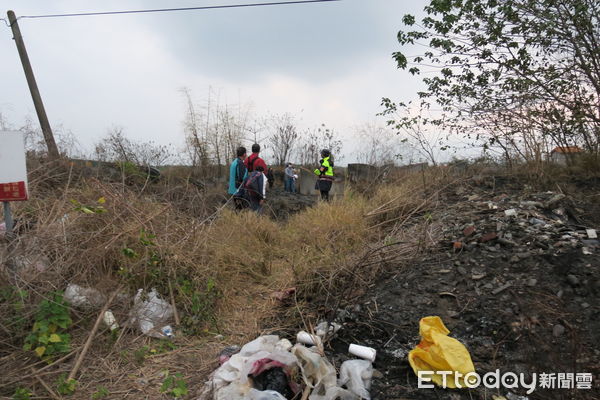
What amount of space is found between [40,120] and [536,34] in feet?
31.3

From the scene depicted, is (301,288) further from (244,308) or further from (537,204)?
(537,204)

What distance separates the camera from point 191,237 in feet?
12.3

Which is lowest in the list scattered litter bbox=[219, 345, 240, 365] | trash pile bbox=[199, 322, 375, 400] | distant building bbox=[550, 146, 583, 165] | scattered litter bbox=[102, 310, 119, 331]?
scattered litter bbox=[219, 345, 240, 365]

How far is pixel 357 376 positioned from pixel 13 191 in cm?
280

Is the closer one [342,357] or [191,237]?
[342,357]

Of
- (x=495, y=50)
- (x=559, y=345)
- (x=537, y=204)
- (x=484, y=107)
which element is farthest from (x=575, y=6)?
(x=559, y=345)

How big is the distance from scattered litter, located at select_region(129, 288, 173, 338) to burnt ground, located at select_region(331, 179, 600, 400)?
1.43 m

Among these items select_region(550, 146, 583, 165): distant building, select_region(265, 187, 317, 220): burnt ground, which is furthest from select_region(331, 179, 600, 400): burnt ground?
select_region(265, 187, 317, 220): burnt ground

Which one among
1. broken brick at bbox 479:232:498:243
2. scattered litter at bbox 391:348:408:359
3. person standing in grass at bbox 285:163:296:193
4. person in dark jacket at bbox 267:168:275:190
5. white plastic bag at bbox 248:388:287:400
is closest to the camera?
white plastic bag at bbox 248:388:287:400

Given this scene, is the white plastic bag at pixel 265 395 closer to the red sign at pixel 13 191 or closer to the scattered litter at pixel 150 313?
the scattered litter at pixel 150 313

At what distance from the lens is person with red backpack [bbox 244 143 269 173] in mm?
6105

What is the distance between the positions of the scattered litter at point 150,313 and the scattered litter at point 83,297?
0.84ft

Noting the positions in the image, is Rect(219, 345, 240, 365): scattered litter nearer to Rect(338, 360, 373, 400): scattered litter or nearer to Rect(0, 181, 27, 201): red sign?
Rect(338, 360, 373, 400): scattered litter

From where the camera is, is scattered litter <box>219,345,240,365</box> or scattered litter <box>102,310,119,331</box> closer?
scattered litter <box>219,345,240,365</box>
